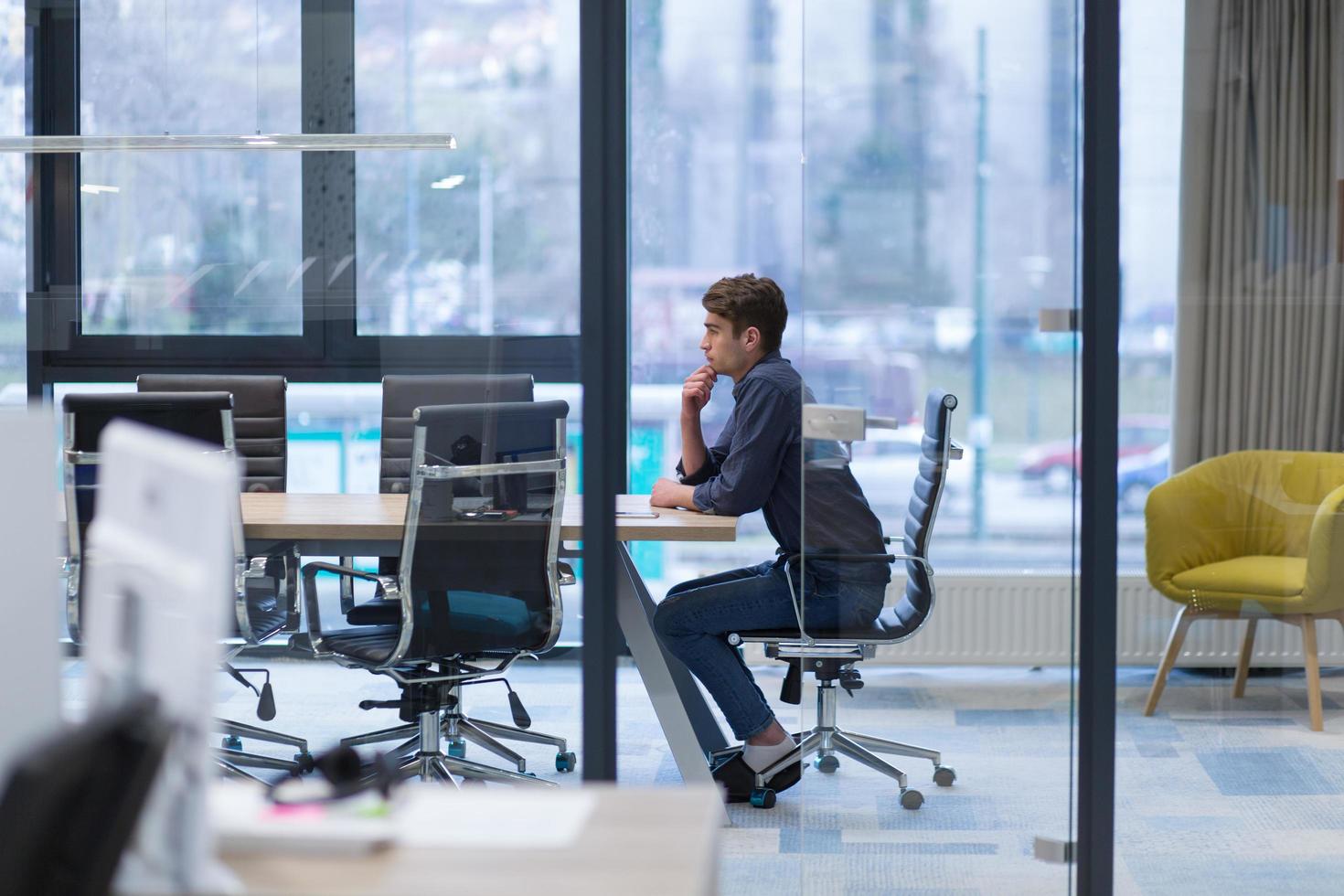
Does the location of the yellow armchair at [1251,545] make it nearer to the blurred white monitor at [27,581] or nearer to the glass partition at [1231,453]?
the glass partition at [1231,453]

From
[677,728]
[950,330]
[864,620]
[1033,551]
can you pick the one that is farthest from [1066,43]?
[677,728]

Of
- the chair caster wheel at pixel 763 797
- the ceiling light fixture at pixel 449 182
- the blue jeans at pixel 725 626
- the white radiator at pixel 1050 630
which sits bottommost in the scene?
the chair caster wheel at pixel 763 797

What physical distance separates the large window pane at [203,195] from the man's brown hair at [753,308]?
1.18 m

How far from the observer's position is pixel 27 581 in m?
1.61

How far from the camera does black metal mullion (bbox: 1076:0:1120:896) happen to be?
2.67 m

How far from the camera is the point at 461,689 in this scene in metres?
3.41

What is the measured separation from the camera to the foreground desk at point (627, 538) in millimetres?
3021

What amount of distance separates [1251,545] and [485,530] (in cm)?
164

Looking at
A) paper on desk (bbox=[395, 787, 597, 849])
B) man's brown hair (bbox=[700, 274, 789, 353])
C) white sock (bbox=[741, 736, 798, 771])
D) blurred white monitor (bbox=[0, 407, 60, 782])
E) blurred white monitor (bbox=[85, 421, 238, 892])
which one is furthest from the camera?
man's brown hair (bbox=[700, 274, 789, 353])

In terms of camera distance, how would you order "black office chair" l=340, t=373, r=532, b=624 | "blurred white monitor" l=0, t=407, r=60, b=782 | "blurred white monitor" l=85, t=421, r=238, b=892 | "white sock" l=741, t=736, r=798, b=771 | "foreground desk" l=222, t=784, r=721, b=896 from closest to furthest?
"blurred white monitor" l=85, t=421, r=238, b=892 → "foreground desk" l=222, t=784, r=721, b=896 → "blurred white monitor" l=0, t=407, r=60, b=782 → "black office chair" l=340, t=373, r=532, b=624 → "white sock" l=741, t=736, r=798, b=771

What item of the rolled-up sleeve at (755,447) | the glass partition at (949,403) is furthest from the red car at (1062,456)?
the rolled-up sleeve at (755,447)

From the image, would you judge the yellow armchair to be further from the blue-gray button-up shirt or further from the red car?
the blue-gray button-up shirt

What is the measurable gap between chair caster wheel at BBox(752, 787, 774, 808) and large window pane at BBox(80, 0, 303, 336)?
1602 mm

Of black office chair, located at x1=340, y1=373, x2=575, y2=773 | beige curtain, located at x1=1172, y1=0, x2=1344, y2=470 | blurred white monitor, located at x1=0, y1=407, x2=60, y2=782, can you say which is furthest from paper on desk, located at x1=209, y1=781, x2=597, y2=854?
beige curtain, located at x1=1172, y1=0, x2=1344, y2=470
